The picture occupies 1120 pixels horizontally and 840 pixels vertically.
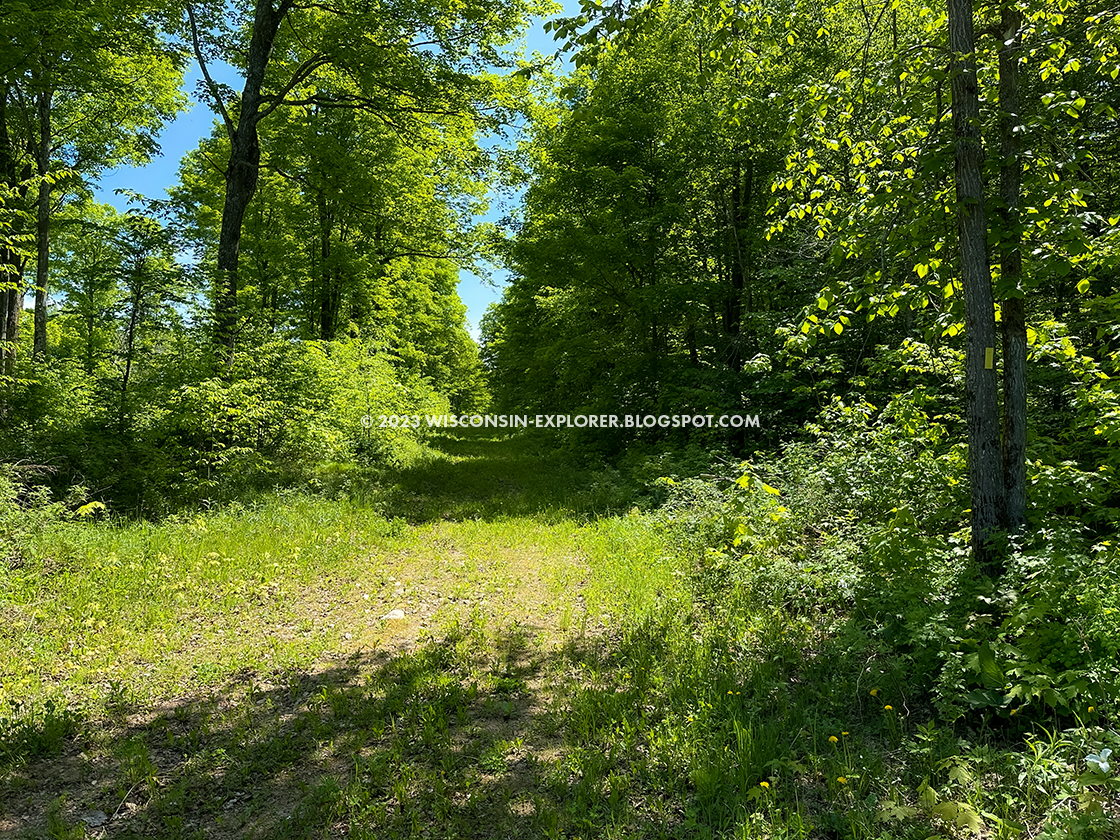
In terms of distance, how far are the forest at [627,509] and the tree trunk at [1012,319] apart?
3 cm

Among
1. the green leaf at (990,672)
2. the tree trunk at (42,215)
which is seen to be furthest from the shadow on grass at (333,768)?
the tree trunk at (42,215)

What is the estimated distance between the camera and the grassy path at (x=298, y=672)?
316 cm

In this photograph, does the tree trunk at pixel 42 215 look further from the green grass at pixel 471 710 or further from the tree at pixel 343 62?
the green grass at pixel 471 710

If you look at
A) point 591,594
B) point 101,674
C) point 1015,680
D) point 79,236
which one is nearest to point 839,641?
point 1015,680

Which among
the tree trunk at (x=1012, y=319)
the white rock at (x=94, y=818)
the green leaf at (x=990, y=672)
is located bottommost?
the white rock at (x=94, y=818)

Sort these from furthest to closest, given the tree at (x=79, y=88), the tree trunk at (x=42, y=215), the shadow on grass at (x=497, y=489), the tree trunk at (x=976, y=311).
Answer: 1. the tree trunk at (x=42, y=215)
2. the shadow on grass at (x=497, y=489)
3. the tree at (x=79, y=88)
4. the tree trunk at (x=976, y=311)

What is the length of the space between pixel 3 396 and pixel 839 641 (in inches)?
488

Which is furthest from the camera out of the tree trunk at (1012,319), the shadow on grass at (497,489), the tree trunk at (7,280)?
the shadow on grass at (497,489)

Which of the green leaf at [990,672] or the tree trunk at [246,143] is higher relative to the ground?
the tree trunk at [246,143]

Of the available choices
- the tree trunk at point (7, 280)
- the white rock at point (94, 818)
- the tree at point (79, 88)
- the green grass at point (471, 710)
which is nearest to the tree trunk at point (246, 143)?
the tree at point (79, 88)

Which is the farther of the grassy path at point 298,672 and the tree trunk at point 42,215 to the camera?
the tree trunk at point 42,215

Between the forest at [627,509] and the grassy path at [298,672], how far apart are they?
35mm

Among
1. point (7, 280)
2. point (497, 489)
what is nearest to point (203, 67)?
point (7, 280)

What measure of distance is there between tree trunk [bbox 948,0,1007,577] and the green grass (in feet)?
4.28
